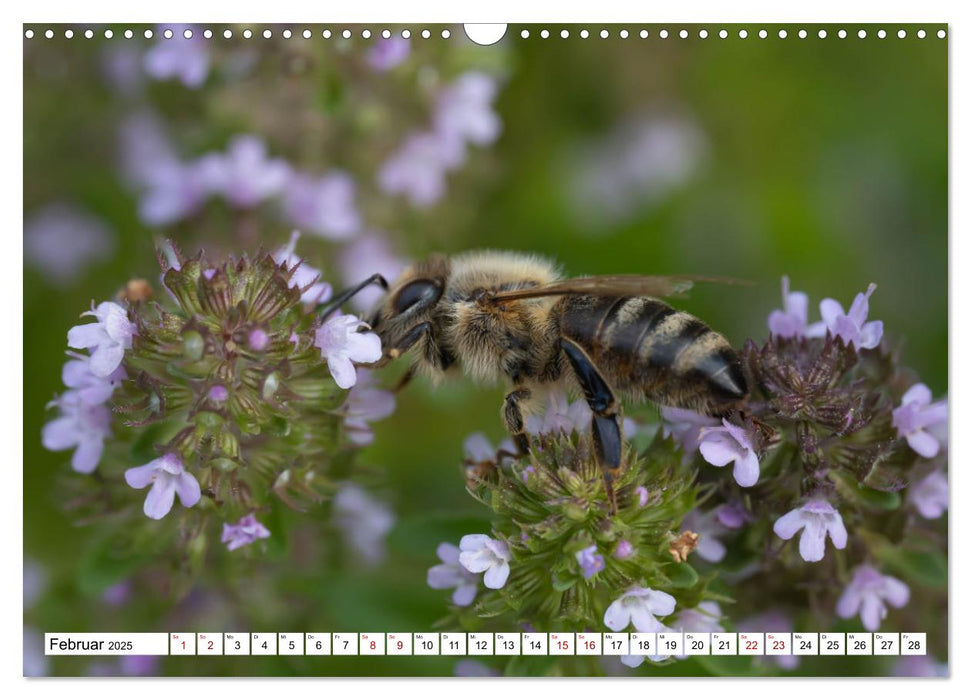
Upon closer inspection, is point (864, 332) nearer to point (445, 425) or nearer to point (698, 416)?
point (698, 416)

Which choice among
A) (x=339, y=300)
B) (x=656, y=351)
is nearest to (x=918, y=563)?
(x=656, y=351)

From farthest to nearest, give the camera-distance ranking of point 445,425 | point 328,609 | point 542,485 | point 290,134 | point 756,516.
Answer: point 445,425
point 290,134
point 328,609
point 756,516
point 542,485

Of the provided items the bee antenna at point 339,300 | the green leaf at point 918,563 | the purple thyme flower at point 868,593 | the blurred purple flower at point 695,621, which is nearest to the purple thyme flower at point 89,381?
the bee antenna at point 339,300

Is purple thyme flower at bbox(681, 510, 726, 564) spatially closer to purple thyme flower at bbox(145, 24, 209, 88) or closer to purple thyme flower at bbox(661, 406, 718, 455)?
purple thyme flower at bbox(661, 406, 718, 455)

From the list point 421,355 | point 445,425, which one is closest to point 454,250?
point 445,425

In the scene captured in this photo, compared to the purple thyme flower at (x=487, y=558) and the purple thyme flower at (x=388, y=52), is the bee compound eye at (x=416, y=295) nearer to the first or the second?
the purple thyme flower at (x=487, y=558)

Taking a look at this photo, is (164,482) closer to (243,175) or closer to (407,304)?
(407,304)
